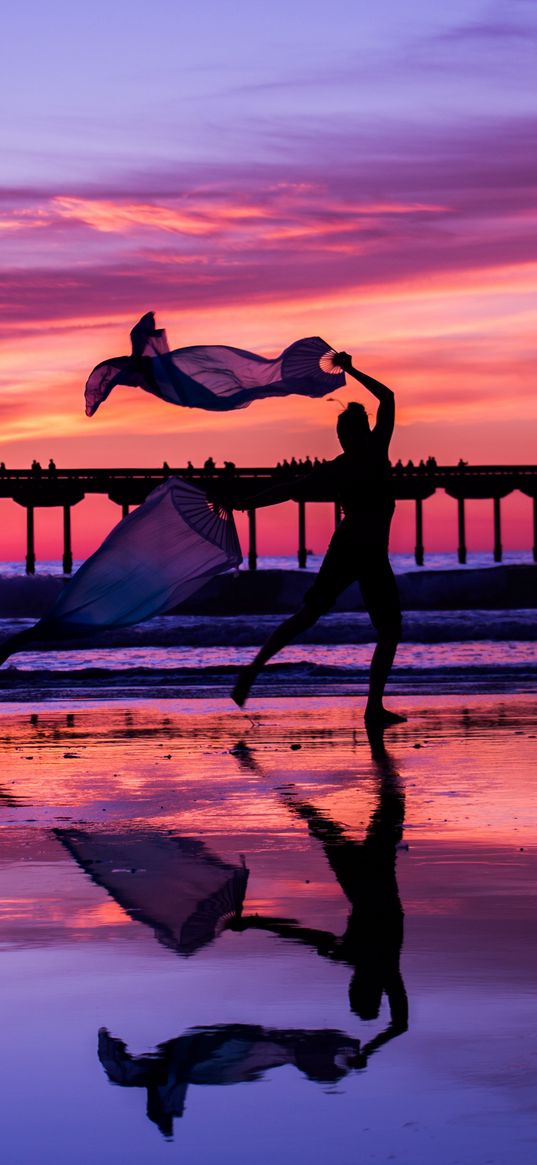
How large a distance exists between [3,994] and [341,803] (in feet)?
10.6

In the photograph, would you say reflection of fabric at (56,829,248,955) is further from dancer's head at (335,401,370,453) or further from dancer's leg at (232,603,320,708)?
dancer's head at (335,401,370,453)

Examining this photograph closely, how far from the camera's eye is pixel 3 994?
3645 mm

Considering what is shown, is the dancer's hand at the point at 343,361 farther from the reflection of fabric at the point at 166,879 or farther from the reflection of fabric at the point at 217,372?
the reflection of fabric at the point at 166,879

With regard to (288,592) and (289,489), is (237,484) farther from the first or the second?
(289,489)

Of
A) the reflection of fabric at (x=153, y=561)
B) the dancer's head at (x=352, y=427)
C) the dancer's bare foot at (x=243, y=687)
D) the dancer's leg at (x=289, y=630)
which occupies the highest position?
the dancer's head at (x=352, y=427)

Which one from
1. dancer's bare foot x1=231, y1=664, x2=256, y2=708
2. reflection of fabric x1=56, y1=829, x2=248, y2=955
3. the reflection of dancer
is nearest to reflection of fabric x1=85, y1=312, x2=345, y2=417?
dancer's bare foot x1=231, y1=664, x2=256, y2=708

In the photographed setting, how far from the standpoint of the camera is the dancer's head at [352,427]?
9.40m

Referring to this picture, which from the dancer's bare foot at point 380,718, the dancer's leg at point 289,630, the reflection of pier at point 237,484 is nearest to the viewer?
the dancer's leg at point 289,630

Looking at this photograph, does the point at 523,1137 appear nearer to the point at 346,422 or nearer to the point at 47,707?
the point at 346,422

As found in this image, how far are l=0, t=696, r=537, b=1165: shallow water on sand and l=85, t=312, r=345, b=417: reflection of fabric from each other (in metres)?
2.34

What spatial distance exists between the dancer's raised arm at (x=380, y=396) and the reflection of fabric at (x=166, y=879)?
3764 millimetres

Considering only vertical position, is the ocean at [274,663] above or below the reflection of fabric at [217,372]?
below

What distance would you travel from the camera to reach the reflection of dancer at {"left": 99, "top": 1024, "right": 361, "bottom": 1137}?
304cm

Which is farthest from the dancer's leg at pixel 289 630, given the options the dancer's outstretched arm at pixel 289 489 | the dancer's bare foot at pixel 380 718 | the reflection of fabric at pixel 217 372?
the reflection of fabric at pixel 217 372
